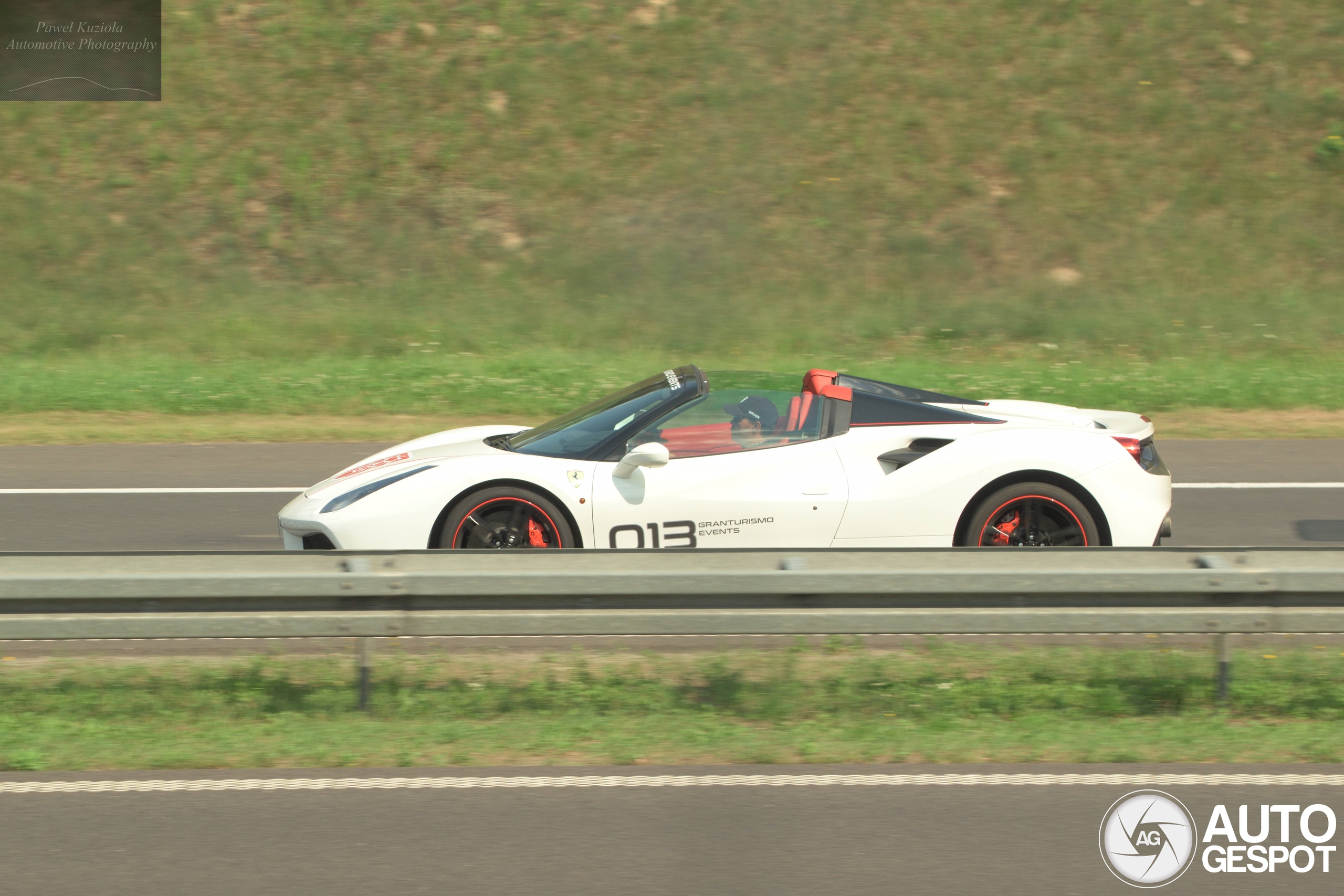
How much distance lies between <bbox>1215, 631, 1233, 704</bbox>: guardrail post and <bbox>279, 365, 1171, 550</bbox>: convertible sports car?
1.61 meters

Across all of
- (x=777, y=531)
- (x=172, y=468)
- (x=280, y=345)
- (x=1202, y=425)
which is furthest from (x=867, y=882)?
(x=280, y=345)

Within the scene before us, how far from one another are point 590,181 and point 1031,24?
25.6ft

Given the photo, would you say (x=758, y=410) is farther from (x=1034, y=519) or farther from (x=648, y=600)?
(x=648, y=600)

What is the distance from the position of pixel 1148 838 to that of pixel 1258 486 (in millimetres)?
6943

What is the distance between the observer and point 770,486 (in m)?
6.81

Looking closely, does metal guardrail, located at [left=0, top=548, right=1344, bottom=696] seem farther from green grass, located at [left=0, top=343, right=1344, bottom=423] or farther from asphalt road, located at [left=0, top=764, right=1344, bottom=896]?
green grass, located at [left=0, top=343, right=1344, bottom=423]

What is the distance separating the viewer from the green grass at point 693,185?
57.7 feet

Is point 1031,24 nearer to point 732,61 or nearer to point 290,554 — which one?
point 732,61

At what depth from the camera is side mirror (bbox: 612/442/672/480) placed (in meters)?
6.70

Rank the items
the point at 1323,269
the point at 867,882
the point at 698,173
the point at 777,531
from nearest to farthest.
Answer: the point at 867,882
the point at 777,531
the point at 1323,269
the point at 698,173

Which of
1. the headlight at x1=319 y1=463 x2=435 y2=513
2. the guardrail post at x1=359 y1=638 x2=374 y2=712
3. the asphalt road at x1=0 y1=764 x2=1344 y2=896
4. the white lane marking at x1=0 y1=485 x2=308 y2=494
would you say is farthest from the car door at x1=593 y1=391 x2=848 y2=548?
the white lane marking at x1=0 y1=485 x2=308 y2=494

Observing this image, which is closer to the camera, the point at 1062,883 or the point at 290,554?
the point at 1062,883

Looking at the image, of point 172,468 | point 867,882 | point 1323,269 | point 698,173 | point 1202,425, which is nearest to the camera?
point 867,882

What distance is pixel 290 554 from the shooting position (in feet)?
17.4
